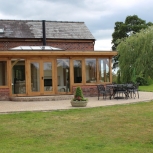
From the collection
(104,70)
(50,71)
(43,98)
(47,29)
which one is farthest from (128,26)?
(43,98)

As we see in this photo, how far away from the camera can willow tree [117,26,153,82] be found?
30295 mm

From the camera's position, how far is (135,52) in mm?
30844

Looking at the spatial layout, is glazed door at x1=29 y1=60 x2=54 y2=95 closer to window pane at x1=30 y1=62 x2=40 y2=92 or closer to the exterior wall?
window pane at x1=30 y1=62 x2=40 y2=92

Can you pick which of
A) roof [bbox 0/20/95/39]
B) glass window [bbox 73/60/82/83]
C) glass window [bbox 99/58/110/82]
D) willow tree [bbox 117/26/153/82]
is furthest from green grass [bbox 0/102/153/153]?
willow tree [bbox 117/26/153/82]

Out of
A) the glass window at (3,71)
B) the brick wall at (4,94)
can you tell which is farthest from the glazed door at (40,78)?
the glass window at (3,71)

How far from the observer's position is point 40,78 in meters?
17.9

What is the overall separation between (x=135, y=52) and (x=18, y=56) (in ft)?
53.4

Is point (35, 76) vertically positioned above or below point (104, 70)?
below

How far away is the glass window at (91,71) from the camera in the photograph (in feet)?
61.2

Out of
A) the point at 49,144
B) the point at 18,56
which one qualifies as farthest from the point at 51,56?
the point at 49,144

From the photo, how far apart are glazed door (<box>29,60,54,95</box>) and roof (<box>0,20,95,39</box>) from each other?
21.1 feet

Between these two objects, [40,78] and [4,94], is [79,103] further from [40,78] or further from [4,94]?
[4,94]

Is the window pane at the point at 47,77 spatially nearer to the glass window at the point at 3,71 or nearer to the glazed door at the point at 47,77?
the glazed door at the point at 47,77

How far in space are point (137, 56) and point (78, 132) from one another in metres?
24.2
